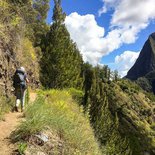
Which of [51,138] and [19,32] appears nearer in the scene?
[51,138]

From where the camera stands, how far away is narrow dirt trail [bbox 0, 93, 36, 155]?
873 cm

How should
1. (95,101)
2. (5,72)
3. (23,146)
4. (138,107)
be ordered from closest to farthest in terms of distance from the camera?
(23,146) → (5,72) → (95,101) → (138,107)

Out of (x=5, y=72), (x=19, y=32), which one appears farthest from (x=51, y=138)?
(x=19, y=32)

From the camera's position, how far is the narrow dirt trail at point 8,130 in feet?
28.7

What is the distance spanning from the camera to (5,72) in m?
16.0

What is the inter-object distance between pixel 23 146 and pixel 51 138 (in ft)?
4.19

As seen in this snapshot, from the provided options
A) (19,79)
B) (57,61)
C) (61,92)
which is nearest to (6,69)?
(19,79)

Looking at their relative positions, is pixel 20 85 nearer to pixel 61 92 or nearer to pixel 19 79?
pixel 19 79

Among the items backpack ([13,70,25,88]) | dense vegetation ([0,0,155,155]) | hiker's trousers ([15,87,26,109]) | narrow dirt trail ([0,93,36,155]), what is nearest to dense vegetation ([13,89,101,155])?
dense vegetation ([0,0,155,155])

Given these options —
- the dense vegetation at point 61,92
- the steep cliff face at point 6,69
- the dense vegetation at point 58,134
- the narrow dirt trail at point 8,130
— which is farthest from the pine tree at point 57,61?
the dense vegetation at point 58,134

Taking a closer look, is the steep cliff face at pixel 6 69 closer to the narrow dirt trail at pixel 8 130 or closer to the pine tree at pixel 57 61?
the narrow dirt trail at pixel 8 130

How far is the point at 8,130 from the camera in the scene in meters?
10.4

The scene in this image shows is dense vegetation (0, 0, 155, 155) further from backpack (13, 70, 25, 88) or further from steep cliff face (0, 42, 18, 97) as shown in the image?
backpack (13, 70, 25, 88)

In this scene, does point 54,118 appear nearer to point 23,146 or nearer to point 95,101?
point 23,146
